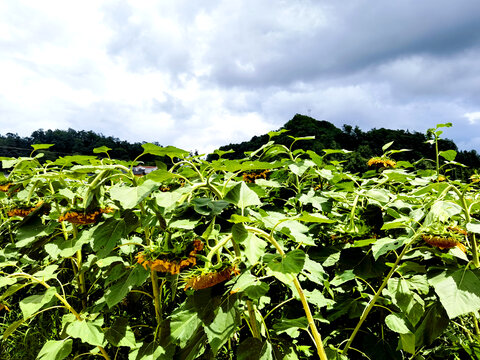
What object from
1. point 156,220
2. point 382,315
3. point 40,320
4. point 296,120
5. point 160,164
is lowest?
point 40,320

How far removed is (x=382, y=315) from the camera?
62.8 inches

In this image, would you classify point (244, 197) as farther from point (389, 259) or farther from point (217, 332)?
point (389, 259)

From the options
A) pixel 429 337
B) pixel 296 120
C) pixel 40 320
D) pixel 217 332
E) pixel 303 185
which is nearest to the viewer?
pixel 217 332

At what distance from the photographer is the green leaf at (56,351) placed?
1.51m

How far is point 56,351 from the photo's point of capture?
1535 mm

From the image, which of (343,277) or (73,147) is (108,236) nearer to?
(343,277)

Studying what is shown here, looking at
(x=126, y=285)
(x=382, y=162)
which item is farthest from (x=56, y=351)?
(x=382, y=162)

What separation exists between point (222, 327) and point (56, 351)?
111 cm

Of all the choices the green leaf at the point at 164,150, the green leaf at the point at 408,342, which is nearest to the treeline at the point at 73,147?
the green leaf at the point at 164,150

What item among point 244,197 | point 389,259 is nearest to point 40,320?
point 244,197

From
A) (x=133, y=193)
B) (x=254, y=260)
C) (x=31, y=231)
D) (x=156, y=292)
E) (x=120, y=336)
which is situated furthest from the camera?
(x=31, y=231)

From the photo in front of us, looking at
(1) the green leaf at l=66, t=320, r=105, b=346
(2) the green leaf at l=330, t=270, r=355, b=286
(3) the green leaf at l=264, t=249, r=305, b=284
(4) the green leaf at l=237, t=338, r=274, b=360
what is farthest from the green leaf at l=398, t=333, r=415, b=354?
(1) the green leaf at l=66, t=320, r=105, b=346

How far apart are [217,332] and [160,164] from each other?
683 mm

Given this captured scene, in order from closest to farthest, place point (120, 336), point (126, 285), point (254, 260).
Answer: point (254, 260), point (126, 285), point (120, 336)
